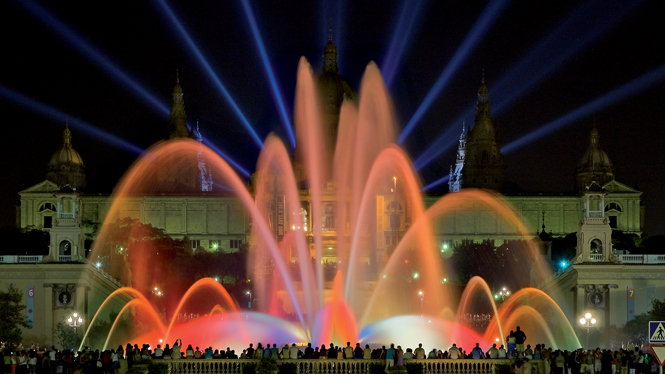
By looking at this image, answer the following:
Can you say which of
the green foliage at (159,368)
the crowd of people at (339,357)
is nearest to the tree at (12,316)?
the crowd of people at (339,357)

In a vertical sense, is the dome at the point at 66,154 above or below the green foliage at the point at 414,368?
above

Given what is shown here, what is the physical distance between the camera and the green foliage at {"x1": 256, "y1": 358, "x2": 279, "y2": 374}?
42.1 meters

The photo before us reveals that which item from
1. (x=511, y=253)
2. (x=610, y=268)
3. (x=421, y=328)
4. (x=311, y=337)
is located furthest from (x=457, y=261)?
(x=311, y=337)

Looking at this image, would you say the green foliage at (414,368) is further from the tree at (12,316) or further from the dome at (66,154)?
the dome at (66,154)

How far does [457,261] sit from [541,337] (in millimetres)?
45022

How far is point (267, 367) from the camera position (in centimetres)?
4216

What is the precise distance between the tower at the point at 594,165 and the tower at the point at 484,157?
10.9 meters

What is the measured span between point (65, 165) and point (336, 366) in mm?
129981

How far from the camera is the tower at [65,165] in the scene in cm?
16675

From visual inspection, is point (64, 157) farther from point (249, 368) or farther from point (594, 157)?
point (249, 368)

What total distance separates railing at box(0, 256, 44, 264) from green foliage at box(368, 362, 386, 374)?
35.0m

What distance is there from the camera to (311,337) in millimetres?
54156

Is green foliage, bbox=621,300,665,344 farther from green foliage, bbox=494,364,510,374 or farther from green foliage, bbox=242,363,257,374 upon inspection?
green foliage, bbox=242,363,257,374

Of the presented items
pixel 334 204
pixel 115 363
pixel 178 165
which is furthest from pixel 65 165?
pixel 115 363
